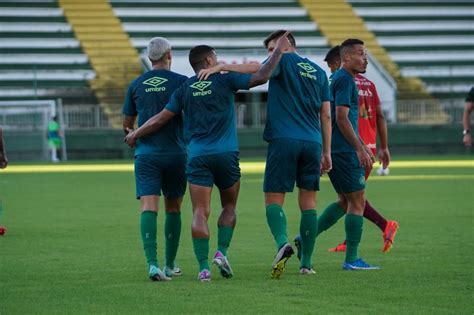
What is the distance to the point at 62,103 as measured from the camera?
44.5 m

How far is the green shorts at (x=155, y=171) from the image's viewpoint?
9.88 meters

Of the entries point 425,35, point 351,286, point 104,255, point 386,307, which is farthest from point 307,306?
point 425,35

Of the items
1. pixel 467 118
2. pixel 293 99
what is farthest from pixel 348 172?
pixel 467 118

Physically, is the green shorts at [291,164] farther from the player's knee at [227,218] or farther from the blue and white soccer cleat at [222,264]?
the blue and white soccer cleat at [222,264]

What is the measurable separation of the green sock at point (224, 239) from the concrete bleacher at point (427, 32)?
132 ft

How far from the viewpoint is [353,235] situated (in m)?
10.6

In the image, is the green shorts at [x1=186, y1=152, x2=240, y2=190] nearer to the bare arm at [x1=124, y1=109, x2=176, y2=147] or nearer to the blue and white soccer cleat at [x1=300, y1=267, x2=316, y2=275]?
the bare arm at [x1=124, y1=109, x2=176, y2=147]

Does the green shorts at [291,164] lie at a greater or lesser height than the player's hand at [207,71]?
lesser

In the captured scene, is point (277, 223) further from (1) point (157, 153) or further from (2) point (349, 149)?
(2) point (349, 149)

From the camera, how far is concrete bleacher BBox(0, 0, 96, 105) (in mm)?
45844

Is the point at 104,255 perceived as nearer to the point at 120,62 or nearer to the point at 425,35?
the point at 120,62

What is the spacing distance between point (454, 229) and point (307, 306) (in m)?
6.86

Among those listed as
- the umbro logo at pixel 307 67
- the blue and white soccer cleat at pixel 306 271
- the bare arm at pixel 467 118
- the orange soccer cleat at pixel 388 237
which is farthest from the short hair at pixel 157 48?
the bare arm at pixel 467 118

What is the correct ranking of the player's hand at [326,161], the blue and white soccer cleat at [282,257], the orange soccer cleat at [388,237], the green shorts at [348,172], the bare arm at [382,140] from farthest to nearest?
the orange soccer cleat at [388,237] → the bare arm at [382,140] → the green shorts at [348,172] → the player's hand at [326,161] → the blue and white soccer cleat at [282,257]
